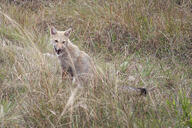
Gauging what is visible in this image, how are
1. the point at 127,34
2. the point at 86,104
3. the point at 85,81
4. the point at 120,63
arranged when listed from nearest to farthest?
the point at 86,104 → the point at 85,81 → the point at 120,63 → the point at 127,34

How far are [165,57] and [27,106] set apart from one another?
9.90 ft

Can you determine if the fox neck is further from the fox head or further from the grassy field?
the grassy field

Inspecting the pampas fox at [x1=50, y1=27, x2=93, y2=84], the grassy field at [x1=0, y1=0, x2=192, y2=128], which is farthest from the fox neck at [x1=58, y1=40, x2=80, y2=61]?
the grassy field at [x1=0, y1=0, x2=192, y2=128]

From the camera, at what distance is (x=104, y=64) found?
4.98 metres

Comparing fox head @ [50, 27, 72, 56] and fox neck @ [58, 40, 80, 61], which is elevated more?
fox head @ [50, 27, 72, 56]

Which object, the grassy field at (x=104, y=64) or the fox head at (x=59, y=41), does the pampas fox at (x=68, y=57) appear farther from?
the grassy field at (x=104, y=64)

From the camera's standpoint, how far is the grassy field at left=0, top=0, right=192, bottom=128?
332 centimetres

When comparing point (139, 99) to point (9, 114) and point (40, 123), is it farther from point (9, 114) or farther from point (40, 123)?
point (9, 114)

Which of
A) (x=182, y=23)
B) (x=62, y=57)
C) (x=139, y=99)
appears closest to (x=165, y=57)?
(x=182, y=23)

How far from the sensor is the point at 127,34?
635cm

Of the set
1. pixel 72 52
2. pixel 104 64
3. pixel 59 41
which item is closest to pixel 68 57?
pixel 72 52

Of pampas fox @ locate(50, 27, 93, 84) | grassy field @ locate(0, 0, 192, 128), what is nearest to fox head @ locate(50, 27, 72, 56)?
pampas fox @ locate(50, 27, 93, 84)

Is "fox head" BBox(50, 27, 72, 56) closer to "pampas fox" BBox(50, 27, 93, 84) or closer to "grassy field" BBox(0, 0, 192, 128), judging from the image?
"pampas fox" BBox(50, 27, 93, 84)

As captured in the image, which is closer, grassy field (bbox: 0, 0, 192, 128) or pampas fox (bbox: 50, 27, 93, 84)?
grassy field (bbox: 0, 0, 192, 128)
